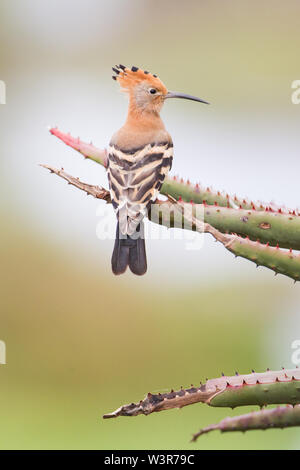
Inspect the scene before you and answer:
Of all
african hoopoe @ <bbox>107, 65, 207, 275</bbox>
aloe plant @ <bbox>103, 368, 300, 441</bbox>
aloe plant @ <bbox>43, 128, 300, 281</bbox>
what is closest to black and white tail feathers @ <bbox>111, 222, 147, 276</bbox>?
african hoopoe @ <bbox>107, 65, 207, 275</bbox>

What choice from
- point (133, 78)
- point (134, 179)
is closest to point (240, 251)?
point (134, 179)

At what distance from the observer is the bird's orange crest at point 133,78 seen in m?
2.76

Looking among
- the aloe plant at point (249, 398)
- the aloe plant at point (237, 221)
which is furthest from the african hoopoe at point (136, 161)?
the aloe plant at point (249, 398)

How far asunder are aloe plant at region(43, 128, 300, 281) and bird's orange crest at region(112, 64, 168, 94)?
0.53 meters

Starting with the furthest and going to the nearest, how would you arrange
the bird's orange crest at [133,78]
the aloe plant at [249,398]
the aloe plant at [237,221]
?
1. the bird's orange crest at [133,78]
2. the aloe plant at [237,221]
3. the aloe plant at [249,398]

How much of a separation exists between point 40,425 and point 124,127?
1677mm

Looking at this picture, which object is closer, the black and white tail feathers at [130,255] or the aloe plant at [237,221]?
the aloe plant at [237,221]

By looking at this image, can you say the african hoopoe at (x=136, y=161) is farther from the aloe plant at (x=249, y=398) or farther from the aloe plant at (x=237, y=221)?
the aloe plant at (x=249, y=398)

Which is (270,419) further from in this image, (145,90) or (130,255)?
(145,90)

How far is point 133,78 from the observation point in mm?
2781

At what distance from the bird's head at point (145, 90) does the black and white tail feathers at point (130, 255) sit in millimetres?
599

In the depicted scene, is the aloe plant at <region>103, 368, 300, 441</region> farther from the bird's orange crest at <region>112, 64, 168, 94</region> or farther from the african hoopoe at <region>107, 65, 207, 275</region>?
the bird's orange crest at <region>112, 64, 168, 94</region>

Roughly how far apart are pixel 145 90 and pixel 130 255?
0.75 meters
